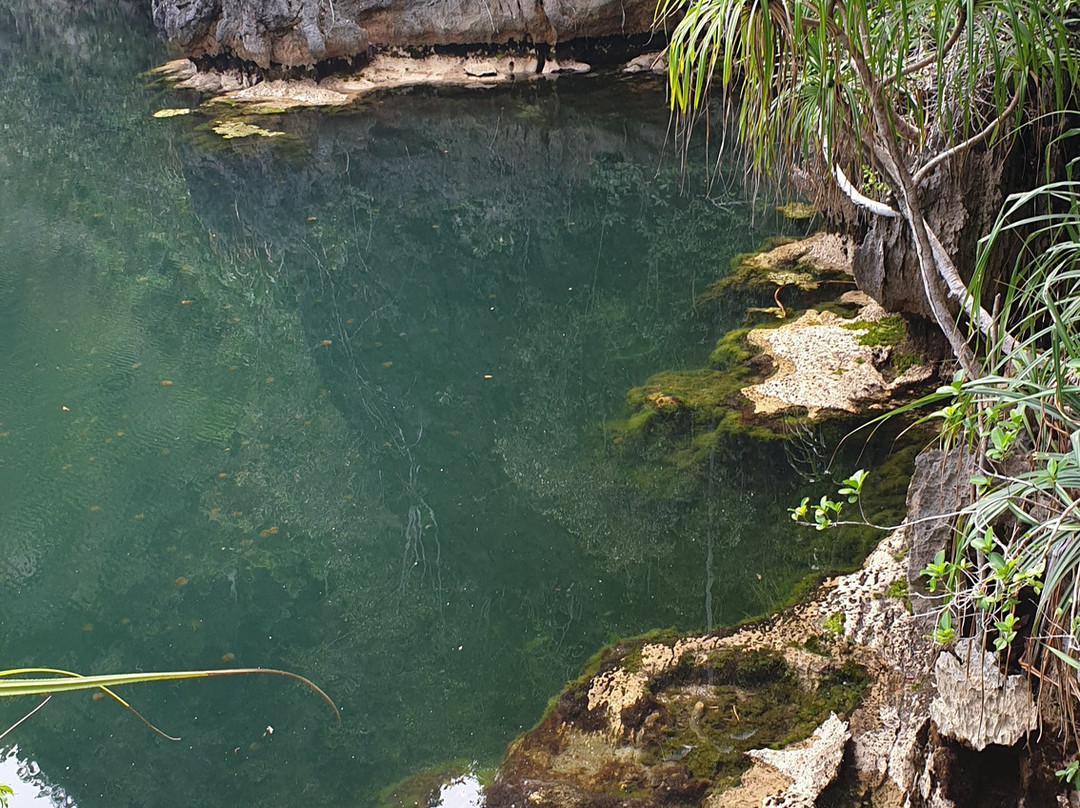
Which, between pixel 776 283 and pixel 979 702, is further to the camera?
pixel 776 283

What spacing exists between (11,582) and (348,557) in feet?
Answer: 4.58

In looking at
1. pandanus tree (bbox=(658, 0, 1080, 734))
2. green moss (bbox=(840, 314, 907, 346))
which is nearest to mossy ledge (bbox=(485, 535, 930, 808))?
pandanus tree (bbox=(658, 0, 1080, 734))

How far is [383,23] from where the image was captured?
40.0 feet

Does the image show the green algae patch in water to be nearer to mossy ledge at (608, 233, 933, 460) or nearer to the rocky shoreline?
the rocky shoreline

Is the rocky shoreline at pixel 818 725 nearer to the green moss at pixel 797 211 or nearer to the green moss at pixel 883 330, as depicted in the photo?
the green moss at pixel 883 330

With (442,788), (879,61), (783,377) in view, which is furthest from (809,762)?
(783,377)

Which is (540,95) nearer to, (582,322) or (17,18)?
(582,322)

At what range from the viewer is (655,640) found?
130 inches

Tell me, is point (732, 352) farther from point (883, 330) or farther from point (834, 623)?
point (834, 623)

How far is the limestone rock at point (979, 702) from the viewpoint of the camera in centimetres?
199

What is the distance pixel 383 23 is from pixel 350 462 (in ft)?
29.9

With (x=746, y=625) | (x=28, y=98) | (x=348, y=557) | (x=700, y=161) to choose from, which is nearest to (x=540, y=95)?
(x=700, y=161)

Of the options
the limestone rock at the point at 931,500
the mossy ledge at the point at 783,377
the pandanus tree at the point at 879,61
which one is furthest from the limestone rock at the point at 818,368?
the limestone rock at the point at 931,500

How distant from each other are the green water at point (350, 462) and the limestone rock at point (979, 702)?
125 cm
